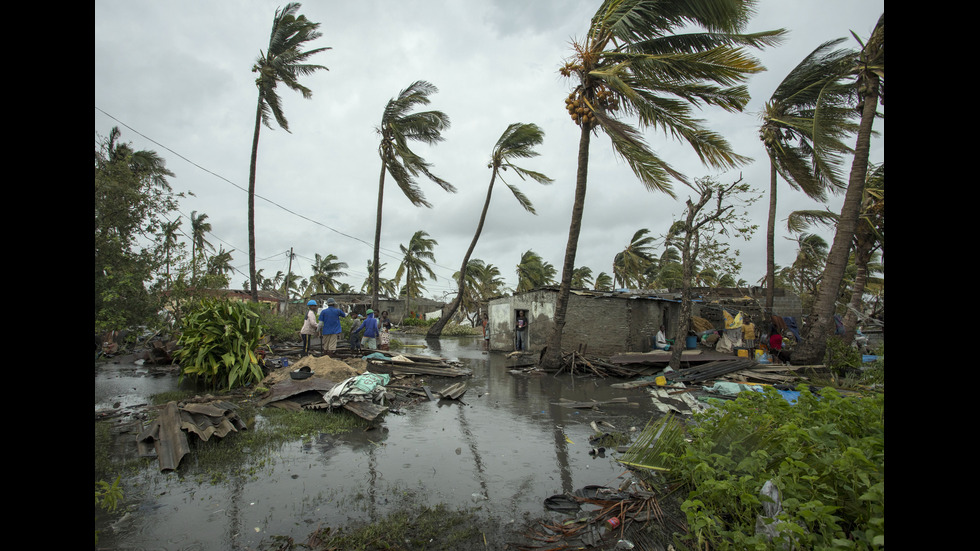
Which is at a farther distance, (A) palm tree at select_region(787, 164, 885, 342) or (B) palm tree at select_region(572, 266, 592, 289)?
(B) palm tree at select_region(572, 266, 592, 289)

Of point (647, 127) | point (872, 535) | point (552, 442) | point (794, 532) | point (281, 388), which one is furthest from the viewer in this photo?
point (647, 127)

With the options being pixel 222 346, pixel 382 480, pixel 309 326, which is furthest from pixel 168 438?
pixel 309 326

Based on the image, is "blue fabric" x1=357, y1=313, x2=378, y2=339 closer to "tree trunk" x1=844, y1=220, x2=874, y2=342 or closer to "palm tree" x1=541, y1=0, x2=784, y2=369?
"palm tree" x1=541, y1=0, x2=784, y2=369

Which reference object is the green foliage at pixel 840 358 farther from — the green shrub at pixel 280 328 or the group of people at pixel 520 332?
the green shrub at pixel 280 328

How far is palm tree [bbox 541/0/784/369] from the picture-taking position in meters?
8.83

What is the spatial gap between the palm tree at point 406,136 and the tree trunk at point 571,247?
9.41 metres

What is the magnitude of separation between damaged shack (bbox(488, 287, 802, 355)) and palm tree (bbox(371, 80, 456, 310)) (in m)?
6.82

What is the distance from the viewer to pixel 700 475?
3.92m

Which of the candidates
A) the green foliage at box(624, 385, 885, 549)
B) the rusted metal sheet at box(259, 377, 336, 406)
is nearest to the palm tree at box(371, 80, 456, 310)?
the rusted metal sheet at box(259, 377, 336, 406)

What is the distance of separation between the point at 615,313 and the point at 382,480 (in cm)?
1239

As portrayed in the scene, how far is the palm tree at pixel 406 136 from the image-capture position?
63.3ft
